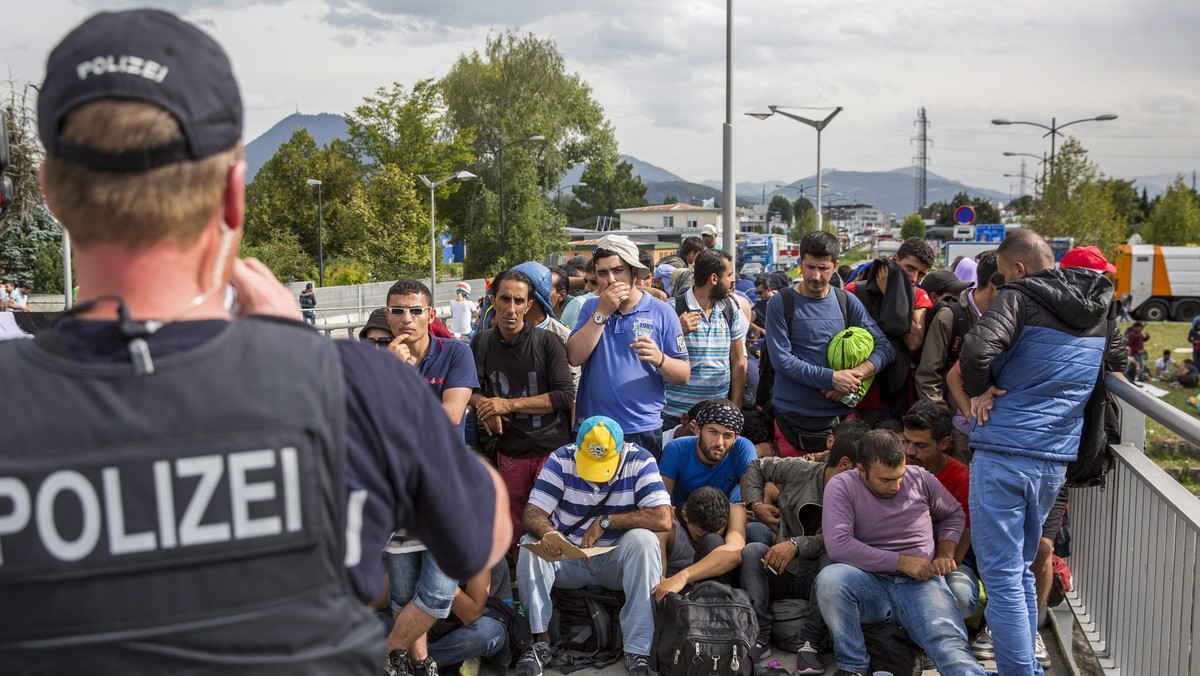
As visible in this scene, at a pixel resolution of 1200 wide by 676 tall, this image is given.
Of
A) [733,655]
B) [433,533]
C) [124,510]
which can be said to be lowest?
[733,655]

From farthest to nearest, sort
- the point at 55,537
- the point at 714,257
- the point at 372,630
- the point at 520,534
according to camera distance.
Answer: the point at 714,257 → the point at 520,534 → the point at 372,630 → the point at 55,537

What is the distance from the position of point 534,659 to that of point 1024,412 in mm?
2780

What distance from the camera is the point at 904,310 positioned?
6.61m

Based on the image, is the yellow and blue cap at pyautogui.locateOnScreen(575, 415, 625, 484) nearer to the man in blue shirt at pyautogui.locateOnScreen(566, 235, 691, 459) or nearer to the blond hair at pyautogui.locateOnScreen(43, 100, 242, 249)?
the man in blue shirt at pyautogui.locateOnScreen(566, 235, 691, 459)

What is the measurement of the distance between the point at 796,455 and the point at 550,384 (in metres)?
1.77

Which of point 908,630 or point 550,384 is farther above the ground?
point 550,384

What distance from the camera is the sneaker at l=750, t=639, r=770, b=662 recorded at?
16.7ft

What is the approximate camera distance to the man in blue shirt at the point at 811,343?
6.46 meters

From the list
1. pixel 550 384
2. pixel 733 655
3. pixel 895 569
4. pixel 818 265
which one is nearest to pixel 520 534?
pixel 550 384

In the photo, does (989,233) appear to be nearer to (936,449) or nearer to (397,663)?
(936,449)

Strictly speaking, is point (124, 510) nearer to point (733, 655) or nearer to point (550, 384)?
point (733, 655)

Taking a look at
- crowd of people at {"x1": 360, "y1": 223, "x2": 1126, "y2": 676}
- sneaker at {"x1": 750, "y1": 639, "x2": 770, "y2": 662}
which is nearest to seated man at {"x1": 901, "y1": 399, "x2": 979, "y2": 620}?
crowd of people at {"x1": 360, "y1": 223, "x2": 1126, "y2": 676}

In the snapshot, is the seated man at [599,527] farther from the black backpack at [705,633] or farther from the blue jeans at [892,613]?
the blue jeans at [892,613]

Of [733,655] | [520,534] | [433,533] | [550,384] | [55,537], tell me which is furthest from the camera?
[550,384]
